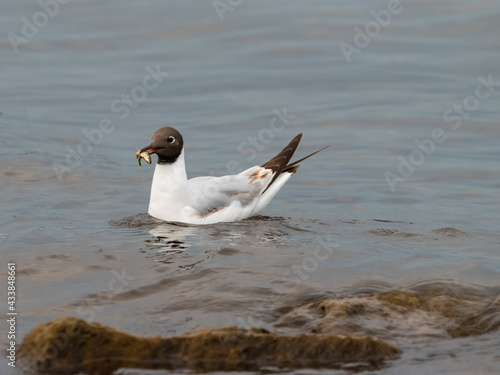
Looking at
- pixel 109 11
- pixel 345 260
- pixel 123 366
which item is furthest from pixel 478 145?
pixel 109 11

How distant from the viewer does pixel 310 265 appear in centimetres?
924

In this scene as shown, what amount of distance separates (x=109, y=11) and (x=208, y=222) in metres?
17.1

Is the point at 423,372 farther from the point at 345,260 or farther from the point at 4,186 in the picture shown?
the point at 4,186

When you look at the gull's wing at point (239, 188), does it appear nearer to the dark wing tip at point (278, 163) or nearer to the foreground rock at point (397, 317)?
the dark wing tip at point (278, 163)

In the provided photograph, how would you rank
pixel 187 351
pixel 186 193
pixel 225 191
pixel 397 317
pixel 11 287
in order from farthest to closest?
pixel 225 191 → pixel 186 193 → pixel 11 287 → pixel 397 317 → pixel 187 351

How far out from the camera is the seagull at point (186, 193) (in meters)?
11.4

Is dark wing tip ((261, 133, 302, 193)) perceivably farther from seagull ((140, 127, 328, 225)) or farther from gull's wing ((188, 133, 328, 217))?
seagull ((140, 127, 328, 225))

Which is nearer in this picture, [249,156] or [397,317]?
[397,317]

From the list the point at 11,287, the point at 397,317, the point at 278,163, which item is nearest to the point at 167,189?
the point at 278,163

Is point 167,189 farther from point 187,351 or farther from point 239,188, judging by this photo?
point 187,351

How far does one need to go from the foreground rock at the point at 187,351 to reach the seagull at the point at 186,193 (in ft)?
16.5

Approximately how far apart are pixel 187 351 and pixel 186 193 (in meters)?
Result: 5.26

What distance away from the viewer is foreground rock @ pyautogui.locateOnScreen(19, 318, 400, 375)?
20.3 ft

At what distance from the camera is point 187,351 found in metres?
6.29
